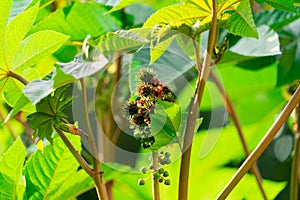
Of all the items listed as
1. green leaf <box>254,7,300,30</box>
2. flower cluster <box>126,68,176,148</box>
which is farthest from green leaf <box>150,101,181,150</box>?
green leaf <box>254,7,300,30</box>

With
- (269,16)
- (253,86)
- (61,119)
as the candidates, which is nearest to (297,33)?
(269,16)

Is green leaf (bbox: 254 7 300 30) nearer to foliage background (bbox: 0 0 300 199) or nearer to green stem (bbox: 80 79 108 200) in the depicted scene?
foliage background (bbox: 0 0 300 199)

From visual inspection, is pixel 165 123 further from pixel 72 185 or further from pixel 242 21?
pixel 72 185

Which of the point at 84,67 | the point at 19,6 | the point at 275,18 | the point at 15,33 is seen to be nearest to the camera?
the point at 84,67

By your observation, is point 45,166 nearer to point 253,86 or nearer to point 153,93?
point 153,93

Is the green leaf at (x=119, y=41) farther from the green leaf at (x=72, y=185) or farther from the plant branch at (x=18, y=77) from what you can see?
the green leaf at (x=72, y=185)

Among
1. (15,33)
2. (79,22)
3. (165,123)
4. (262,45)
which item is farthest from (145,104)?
(79,22)
